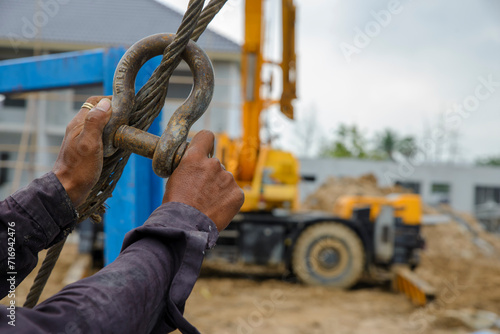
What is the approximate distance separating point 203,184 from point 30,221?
15.1 inches

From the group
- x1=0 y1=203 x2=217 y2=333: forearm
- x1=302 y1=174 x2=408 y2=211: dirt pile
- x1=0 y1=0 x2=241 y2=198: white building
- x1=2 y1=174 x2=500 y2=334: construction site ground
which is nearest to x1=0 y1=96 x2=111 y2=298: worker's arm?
x1=0 y1=203 x2=217 y2=333: forearm

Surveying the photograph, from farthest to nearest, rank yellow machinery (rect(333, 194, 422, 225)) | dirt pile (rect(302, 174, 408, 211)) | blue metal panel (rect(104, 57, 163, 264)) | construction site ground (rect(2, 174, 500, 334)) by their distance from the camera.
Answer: dirt pile (rect(302, 174, 408, 211)) < yellow machinery (rect(333, 194, 422, 225)) < construction site ground (rect(2, 174, 500, 334)) < blue metal panel (rect(104, 57, 163, 264))

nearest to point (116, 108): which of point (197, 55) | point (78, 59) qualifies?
point (197, 55)

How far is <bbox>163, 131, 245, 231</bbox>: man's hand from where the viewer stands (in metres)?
1.01

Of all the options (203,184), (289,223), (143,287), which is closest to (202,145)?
(203,184)

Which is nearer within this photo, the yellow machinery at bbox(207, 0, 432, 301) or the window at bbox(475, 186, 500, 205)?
the yellow machinery at bbox(207, 0, 432, 301)

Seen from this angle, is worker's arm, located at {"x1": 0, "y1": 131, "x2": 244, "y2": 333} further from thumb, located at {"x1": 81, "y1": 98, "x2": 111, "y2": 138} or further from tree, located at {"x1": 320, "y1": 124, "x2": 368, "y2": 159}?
tree, located at {"x1": 320, "y1": 124, "x2": 368, "y2": 159}

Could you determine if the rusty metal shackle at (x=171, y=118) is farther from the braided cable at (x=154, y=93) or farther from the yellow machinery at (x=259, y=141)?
the yellow machinery at (x=259, y=141)

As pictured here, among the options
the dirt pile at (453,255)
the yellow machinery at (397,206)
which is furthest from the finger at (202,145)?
the yellow machinery at (397,206)

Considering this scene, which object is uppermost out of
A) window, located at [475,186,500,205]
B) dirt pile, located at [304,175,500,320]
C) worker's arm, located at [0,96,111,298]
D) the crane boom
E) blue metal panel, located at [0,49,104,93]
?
the crane boom

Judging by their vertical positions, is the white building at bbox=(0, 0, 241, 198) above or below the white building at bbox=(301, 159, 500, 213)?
above

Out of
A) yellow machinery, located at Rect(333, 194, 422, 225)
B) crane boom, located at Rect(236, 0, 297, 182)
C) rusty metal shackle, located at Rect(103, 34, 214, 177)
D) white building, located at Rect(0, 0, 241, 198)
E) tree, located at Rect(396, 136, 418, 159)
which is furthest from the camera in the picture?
tree, located at Rect(396, 136, 418, 159)

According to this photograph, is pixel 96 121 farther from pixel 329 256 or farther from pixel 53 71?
pixel 329 256

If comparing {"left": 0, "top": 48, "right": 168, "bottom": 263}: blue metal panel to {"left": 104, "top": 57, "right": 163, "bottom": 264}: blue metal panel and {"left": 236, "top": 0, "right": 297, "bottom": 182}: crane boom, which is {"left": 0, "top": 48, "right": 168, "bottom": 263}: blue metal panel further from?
{"left": 236, "top": 0, "right": 297, "bottom": 182}: crane boom
